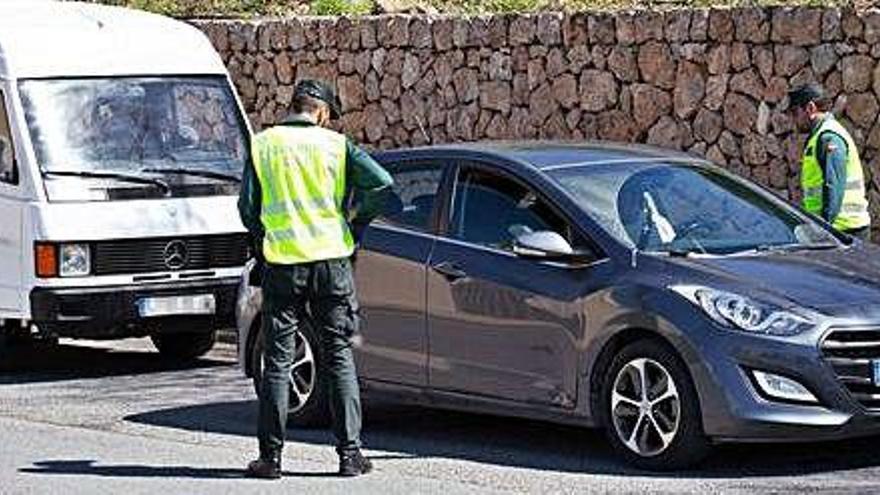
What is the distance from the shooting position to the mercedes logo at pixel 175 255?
14555mm

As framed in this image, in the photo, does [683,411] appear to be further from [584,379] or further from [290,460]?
[290,460]

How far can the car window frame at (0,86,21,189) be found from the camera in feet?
47.6

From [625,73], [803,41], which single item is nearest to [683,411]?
[803,41]

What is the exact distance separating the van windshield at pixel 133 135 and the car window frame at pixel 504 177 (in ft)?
12.3

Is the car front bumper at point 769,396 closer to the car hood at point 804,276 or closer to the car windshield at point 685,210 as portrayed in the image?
the car hood at point 804,276

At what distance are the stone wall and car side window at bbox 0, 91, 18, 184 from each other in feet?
18.5

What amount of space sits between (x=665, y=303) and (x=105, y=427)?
3.71 metres

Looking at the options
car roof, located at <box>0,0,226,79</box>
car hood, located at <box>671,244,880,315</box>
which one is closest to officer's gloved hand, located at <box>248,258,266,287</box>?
car hood, located at <box>671,244,880,315</box>

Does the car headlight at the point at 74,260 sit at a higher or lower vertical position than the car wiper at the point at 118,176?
lower

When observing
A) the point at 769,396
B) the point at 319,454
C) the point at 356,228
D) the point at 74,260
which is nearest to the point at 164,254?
the point at 74,260

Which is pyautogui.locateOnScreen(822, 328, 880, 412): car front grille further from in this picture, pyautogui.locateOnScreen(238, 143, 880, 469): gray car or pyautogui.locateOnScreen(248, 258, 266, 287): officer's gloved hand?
pyautogui.locateOnScreen(248, 258, 266, 287): officer's gloved hand

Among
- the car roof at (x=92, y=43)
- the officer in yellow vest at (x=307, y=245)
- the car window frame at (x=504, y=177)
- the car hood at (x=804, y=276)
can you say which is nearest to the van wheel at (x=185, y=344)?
the car roof at (x=92, y=43)

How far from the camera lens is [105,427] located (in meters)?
12.3

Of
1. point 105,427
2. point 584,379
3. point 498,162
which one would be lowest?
point 105,427
